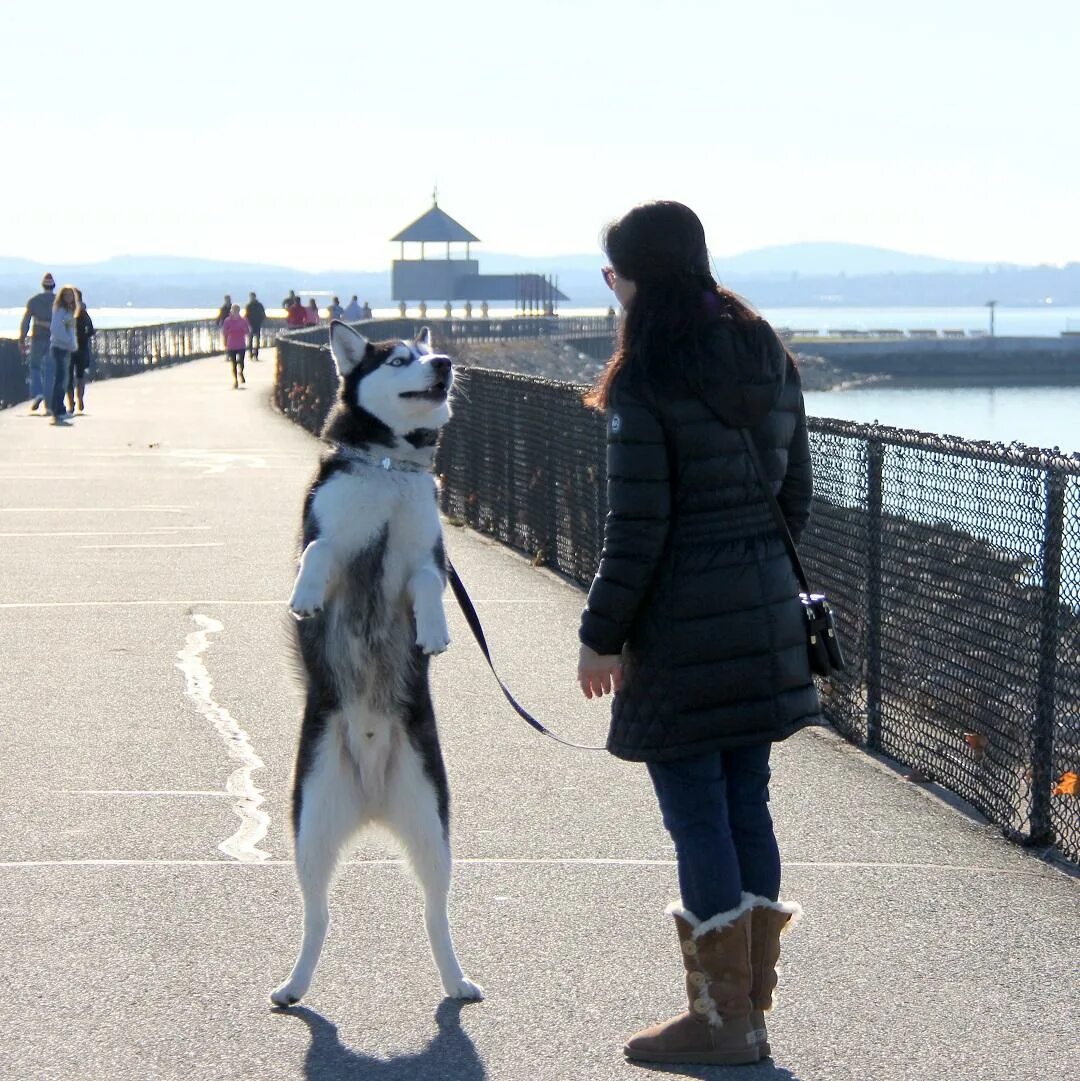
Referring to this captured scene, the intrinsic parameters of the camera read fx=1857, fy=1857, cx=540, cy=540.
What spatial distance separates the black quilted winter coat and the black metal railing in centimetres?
227

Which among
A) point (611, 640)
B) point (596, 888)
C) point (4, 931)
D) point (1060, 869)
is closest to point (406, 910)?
point (596, 888)

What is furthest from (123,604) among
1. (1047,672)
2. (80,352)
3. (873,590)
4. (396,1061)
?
(80,352)

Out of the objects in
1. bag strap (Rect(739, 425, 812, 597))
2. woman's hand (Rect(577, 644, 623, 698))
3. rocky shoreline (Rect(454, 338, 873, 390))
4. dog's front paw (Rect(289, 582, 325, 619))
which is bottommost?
rocky shoreline (Rect(454, 338, 873, 390))

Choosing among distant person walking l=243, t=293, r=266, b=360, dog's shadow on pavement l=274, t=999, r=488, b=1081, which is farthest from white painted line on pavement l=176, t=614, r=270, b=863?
distant person walking l=243, t=293, r=266, b=360

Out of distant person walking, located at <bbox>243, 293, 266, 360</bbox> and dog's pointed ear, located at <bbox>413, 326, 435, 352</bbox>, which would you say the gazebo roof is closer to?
distant person walking, located at <bbox>243, 293, 266, 360</bbox>

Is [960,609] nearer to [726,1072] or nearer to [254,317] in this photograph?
[726,1072]

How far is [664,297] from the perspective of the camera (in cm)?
434

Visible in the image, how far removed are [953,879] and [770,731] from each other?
1.96 meters

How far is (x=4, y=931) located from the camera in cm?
545

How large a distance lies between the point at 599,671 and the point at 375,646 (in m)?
0.72

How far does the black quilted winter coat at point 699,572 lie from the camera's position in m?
4.28

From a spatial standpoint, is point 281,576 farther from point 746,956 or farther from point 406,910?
point 746,956

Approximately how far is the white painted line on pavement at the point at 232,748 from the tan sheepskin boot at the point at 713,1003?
2.11 meters

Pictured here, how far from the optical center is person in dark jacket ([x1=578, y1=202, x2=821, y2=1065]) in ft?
14.1
